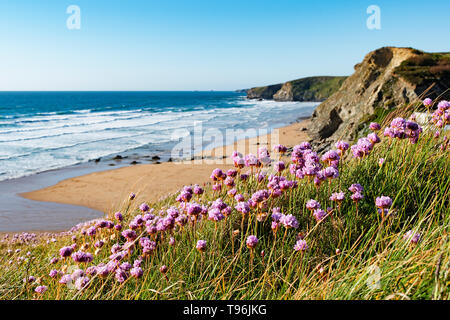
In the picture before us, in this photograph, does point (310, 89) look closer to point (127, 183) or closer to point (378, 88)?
point (378, 88)

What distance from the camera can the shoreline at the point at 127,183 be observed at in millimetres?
13851

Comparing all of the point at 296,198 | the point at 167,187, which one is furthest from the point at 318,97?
the point at 296,198

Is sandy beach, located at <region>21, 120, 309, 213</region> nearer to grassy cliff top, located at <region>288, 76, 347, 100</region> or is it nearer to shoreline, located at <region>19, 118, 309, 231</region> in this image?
shoreline, located at <region>19, 118, 309, 231</region>

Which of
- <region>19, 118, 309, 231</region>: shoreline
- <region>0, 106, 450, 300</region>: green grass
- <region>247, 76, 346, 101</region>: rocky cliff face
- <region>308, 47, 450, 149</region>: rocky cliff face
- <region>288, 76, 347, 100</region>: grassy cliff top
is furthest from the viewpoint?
<region>247, 76, 346, 101</region>: rocky cliff face

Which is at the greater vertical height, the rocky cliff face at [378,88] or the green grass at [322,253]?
the rocky cliff face at [378,88]

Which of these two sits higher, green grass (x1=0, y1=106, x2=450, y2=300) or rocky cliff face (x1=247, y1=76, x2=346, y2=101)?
rocky cliff face (x1=247, y1=76, x2=346, y2=101)

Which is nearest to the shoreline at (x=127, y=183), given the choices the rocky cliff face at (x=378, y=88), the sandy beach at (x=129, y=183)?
the sandy beach at (x=129, y=183)

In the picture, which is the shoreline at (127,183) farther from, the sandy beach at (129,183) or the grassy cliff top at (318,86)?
the grassy cliff top at (318,86)

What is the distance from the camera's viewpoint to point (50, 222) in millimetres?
11406

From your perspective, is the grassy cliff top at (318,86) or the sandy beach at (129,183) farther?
the grassy cliff top at (318,86)

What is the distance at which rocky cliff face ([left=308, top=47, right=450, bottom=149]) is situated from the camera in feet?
55.7

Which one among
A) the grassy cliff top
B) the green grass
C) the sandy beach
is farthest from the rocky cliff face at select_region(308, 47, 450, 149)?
the grassy cliff top
